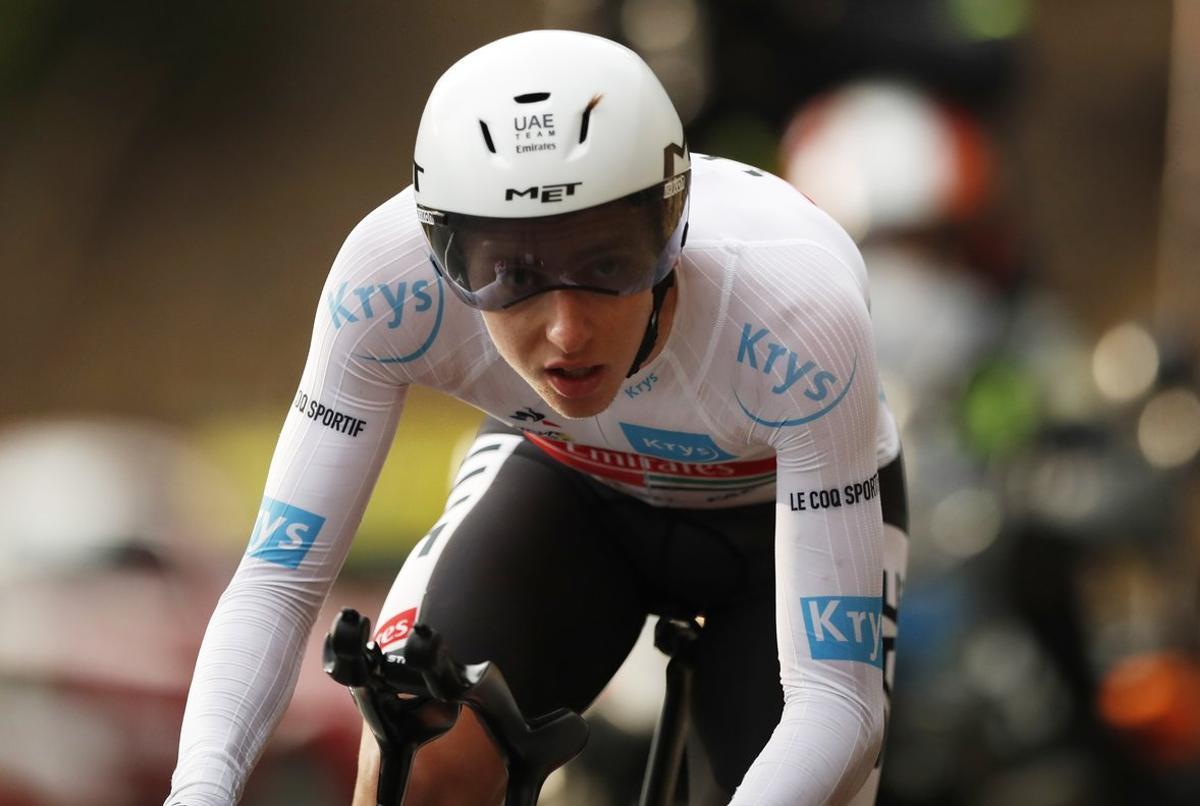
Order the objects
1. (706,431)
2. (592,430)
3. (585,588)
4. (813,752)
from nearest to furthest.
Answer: (813,752) < (706,431) < (592,430) < (585,588)

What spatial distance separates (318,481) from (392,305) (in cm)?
29

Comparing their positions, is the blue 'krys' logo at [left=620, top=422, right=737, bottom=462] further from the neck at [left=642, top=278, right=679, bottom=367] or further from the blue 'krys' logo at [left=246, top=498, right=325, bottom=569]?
the blue 'krys' logo at [left=246, top=498, right=325, bottom=569]

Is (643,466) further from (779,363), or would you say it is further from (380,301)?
(380,301)

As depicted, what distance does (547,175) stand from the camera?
8.37 feet

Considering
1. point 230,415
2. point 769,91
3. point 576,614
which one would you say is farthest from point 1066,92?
point 576,614

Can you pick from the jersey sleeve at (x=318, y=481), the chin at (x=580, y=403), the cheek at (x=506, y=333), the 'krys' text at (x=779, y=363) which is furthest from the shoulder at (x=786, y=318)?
the jersey sleeve at (x=318, y=481)

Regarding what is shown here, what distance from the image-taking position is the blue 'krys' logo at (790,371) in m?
2.74

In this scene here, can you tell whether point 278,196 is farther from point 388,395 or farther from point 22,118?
point 388,395

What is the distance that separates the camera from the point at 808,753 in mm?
2729

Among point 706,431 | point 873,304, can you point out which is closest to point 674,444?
point 706,431

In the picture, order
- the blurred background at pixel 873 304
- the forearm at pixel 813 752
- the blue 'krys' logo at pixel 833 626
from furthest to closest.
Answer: the blurred background at pixel 873 304, the blue 'krys' logo at pixel 833 626, the forearm at pixel 813 752

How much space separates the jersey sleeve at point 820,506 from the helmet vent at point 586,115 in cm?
39

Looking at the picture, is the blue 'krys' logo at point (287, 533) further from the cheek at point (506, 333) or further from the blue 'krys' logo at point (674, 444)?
the blue 'krys' logo at point (674, 444)

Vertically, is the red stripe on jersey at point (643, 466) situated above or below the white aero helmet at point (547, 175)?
below
